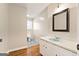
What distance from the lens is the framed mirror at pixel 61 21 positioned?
1.89 metres

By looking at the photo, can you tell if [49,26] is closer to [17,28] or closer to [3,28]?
[17,28]

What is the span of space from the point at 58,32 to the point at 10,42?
974mm

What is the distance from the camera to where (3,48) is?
5.22 ft

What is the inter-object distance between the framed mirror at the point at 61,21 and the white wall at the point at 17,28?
1.93ft

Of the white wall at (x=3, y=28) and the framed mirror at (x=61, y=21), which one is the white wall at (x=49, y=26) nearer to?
the framed mirror at (x=61, y=21)

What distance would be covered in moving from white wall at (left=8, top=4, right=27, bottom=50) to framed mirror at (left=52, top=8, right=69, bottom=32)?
0.59m

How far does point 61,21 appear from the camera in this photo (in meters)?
1.97

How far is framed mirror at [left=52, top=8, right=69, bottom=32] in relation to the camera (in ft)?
6.20

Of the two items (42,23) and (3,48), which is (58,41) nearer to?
(42,23)

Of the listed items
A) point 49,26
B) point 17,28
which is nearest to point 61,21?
point 49,26

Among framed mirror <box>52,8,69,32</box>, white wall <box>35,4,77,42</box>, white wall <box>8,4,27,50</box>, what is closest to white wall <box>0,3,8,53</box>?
white wall <box>8,4,27,50</box>

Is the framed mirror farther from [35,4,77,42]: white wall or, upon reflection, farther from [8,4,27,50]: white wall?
[8,4,27,50]: white wall

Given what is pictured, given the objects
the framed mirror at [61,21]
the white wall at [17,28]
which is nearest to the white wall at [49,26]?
the framed mirror at [61,21]

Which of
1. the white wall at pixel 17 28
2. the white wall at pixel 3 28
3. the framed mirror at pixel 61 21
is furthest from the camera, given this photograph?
the framed mirror at pixel 61 21
